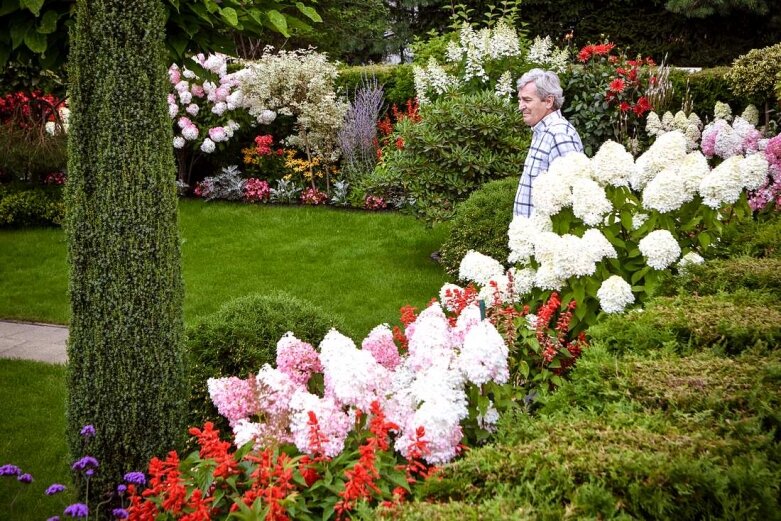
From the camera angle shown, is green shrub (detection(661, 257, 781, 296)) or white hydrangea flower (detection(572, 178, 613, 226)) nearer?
green shrub (detection(661, 257, 781, 296))

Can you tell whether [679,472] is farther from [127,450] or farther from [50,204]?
[50,204]

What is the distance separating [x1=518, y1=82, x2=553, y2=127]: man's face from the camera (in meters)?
5.08

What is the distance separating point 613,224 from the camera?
12.6 feet

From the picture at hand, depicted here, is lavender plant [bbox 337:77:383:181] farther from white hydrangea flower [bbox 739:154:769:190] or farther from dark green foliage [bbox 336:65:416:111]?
white hydrangea flower [bbox 739:154:769:190]

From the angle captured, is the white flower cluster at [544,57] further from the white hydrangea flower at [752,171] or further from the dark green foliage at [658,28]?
the dark green foliage at [658,28]

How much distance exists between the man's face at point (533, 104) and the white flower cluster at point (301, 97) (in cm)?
679

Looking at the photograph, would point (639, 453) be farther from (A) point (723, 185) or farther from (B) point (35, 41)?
(B) point (35, 41)

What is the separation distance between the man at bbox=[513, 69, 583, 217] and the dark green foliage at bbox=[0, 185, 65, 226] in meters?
7.94

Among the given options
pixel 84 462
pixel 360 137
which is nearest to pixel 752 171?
pixel 84 462

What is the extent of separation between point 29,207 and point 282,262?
4538 millimetres

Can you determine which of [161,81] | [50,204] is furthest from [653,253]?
[50,204]

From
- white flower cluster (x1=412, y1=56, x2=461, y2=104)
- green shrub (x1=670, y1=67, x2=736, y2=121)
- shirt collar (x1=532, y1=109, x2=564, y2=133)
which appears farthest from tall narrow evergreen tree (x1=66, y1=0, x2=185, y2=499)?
green shrub (x1=670, y1=67, x2=736, y2=121)

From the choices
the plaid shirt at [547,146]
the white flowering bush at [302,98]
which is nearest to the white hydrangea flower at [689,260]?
the plaid shirt at [547,146]

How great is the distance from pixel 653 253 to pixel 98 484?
110 inches
